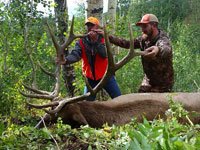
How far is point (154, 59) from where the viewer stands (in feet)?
16.6

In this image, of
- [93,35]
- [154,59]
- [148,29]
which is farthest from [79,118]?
[148,29]

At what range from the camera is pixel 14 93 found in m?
5.54

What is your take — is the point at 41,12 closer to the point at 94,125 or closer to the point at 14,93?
the point at 14,93

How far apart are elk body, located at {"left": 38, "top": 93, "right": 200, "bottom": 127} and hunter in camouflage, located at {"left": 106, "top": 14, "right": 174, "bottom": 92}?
0.73 metres

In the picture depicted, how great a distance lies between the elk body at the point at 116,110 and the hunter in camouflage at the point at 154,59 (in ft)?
2.39

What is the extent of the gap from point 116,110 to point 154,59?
49.9 inches

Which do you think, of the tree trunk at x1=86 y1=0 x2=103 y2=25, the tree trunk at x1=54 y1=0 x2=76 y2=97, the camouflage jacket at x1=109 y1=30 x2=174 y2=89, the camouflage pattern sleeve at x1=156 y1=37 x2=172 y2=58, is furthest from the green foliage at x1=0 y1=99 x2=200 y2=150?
the tree trunk at x1=54 y1=0 x2=76 y2=97

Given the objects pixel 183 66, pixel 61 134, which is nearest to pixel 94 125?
pixel 61 134

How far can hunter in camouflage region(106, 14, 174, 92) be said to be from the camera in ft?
16.6

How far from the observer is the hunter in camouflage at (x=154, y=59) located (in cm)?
506

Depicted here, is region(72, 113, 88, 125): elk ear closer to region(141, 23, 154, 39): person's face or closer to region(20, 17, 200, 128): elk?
region(20, 17, 200, 128): elk

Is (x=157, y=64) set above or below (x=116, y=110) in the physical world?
above

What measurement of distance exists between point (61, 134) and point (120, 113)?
207 cm

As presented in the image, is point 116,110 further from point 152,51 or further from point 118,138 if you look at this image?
point 118,138
